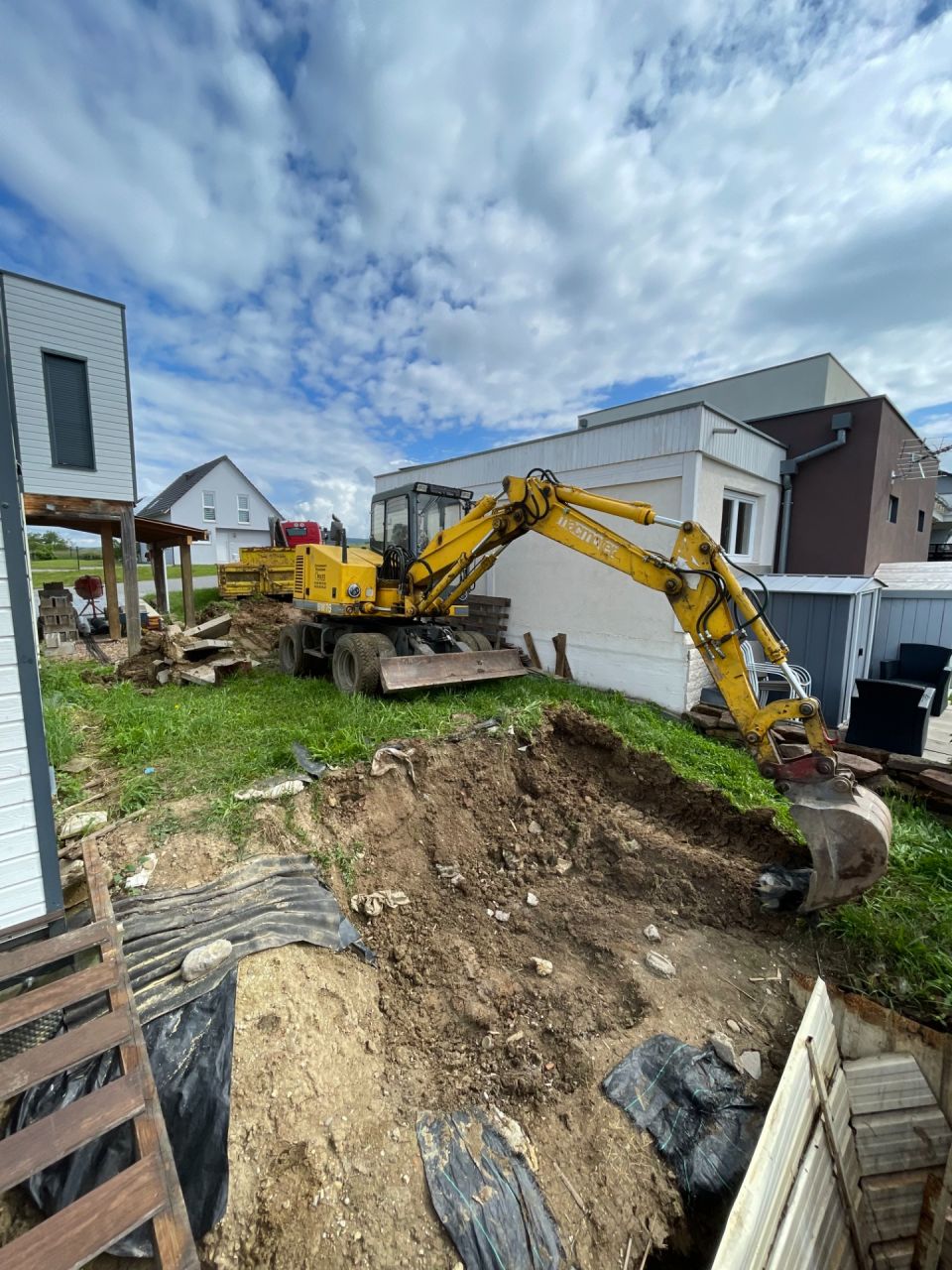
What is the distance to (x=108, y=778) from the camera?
4457 mm

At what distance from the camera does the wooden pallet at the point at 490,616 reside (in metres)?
9.56

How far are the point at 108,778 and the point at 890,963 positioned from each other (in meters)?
5.74

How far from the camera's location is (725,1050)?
8.38 feet

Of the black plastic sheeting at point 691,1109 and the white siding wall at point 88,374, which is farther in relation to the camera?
the white siding wall at point 88,374

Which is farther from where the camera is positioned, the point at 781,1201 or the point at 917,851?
the point at 917,851

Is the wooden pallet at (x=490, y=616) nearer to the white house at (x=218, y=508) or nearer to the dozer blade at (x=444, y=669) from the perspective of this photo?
the dozer blade at (x=444, y=669)

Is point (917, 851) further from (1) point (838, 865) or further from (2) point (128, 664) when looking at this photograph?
(2) point (128, 664)

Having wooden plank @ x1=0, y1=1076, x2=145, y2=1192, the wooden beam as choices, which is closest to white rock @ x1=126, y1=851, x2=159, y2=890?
wooden plank @ x1=0, y1=1076, x2=145, y2=1192

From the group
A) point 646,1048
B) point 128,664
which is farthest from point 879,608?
point 128,664

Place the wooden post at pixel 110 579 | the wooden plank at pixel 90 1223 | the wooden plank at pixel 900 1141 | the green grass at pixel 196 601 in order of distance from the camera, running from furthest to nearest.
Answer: the green grass at pixel 196 601 < the wooden post at pixel 110 579 < the wooden plank at pixel 900 1141 < the wooden plank at pixel 90 1223

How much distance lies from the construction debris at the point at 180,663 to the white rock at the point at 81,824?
3.88m

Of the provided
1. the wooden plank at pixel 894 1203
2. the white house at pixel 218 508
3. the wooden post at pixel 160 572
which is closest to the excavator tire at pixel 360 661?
the wooden plank at pixel 894 1203

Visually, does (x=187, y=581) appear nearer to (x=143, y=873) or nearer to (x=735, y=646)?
(x=143, y=873)

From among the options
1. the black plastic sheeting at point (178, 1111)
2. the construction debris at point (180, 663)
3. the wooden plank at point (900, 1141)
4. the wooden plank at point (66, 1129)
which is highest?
the construction debris at point (180, 663)
